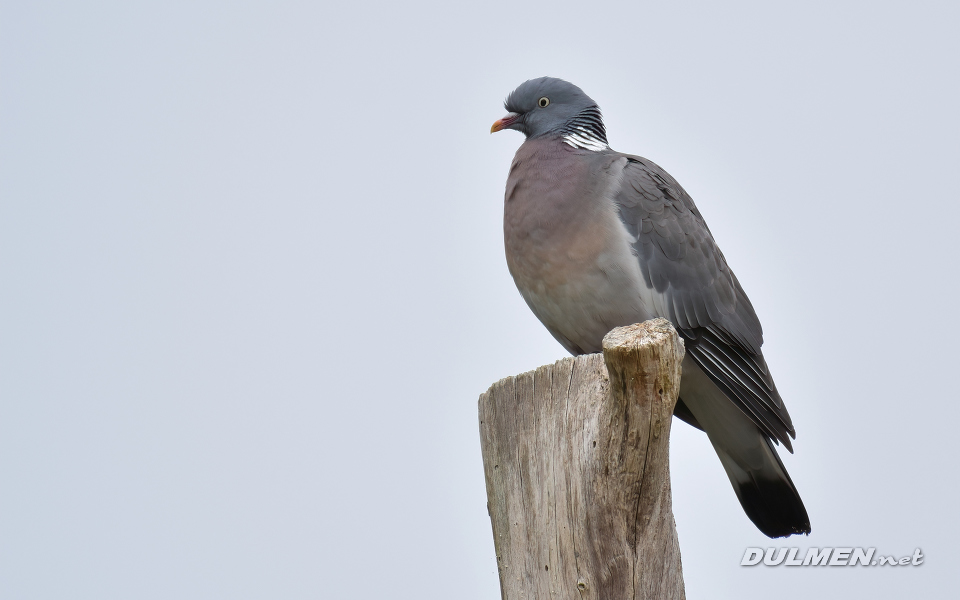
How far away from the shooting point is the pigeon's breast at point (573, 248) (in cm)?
429

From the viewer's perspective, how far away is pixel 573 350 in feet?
16.0

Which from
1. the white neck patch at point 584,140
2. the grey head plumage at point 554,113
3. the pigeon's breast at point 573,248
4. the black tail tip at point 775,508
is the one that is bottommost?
the black tail tip at point 775,508

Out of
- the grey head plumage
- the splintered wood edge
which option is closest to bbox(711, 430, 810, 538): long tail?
the grey head plumage

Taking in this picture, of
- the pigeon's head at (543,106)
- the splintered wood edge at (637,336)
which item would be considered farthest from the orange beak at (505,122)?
the splintered wood edge at (637,336)

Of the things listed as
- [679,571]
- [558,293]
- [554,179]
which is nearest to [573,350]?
[558,293]

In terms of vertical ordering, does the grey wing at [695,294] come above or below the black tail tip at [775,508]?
above

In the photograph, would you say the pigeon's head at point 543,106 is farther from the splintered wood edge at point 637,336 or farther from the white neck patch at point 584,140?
the splintered wood edge at point 637,336

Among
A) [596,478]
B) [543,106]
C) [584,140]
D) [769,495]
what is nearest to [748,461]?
[769,495]

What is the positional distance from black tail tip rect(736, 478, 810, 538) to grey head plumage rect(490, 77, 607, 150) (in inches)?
78.3

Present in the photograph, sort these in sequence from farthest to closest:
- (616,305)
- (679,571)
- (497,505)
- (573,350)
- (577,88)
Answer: (577,88) → (573,350) → (616,305) → (497,505) → (679,571)

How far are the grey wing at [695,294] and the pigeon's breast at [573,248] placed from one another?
0.09m

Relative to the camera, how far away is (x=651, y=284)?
14.3 feet

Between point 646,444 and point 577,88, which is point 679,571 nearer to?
point 646,444

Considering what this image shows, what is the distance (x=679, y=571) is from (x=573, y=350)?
1891 mm
